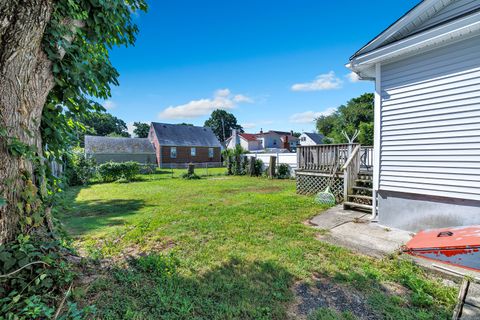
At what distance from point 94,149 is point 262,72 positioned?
1897 centimetres

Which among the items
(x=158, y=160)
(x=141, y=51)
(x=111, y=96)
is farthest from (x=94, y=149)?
(x=111, y=96)

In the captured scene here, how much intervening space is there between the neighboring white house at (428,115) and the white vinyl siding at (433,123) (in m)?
0.01

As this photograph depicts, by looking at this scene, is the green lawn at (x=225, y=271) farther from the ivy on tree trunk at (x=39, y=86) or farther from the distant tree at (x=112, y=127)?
the distant tree at (x=112, y=127)

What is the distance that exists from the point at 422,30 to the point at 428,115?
1.55m

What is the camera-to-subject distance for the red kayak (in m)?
1.83

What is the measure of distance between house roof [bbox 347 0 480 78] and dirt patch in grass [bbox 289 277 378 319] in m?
4.44

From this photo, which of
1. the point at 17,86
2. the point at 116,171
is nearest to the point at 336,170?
the point at 17,86

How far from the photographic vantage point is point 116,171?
13.7 metres

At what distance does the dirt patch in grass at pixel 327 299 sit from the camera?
214cm

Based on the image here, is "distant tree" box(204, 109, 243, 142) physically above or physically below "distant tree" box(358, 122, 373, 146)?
above

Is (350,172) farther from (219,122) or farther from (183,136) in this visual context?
(219,122)

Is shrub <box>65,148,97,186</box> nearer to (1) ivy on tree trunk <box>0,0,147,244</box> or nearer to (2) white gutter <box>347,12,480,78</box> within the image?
(1) ivy on tree trunk <box>0,0,147,244</box>

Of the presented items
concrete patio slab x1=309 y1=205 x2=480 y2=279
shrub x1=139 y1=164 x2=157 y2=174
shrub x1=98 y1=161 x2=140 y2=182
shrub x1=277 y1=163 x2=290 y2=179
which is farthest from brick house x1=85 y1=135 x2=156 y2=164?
concrete patio slab x1=309 y1=205 x2=480 y2=279

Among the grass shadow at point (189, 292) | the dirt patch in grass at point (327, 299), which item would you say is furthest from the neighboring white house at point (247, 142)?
the dirt patch in grass at point (327, 299)
